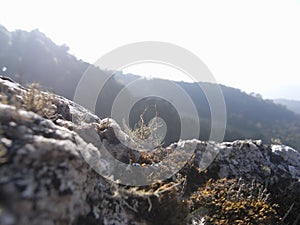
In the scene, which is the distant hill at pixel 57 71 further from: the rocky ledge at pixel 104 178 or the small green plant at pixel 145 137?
the rocky ledge at pixel 104 178

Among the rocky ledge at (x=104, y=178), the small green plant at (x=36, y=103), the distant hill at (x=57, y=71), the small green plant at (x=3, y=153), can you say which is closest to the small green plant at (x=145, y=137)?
the rocky ledge at (x=104, y=178)

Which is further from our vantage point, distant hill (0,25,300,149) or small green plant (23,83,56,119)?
distant hill (0,25,300,149)

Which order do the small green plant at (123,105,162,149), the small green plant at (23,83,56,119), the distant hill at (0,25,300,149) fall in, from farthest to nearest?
the distant hill at (0,25,300,149) < the small green plant at (123,105,162,149) < the small green plant at (23,83,56,119)

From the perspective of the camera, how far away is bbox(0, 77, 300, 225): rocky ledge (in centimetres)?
264

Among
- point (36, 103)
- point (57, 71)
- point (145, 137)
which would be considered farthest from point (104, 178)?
point (57, 71)

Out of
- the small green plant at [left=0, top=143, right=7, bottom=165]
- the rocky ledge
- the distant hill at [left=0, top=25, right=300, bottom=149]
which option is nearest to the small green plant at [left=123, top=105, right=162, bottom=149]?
the rocky ledge

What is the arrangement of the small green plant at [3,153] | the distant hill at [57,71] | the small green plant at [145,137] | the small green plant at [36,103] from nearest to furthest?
the small green plant at [3,153] → the small green plant at [36,103] → the small green plant at [145,137] → the distant hill at [57,71]

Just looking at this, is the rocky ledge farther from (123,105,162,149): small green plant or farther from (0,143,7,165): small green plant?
(123,105,162,149): small green plant

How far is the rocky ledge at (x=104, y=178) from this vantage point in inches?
104

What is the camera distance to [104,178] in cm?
372

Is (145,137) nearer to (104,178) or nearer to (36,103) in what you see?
(104,178)

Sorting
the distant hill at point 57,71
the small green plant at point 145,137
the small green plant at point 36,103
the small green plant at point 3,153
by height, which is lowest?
the distant hill at point 57,71

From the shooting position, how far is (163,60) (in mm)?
8984

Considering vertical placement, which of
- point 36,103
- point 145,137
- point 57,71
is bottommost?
point 57,71
